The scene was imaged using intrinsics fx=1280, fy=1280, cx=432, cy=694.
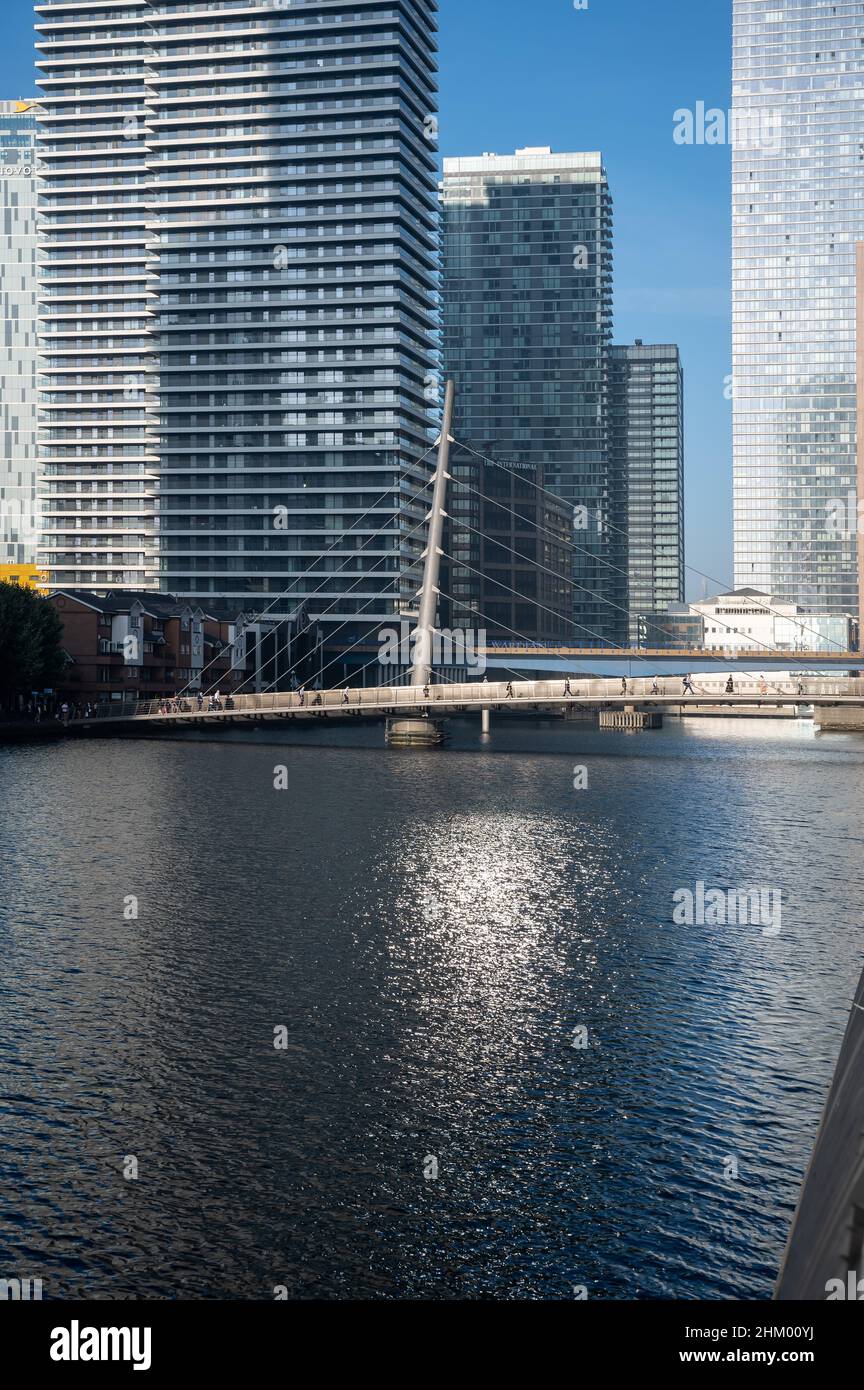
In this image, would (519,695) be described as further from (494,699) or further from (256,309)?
(256,309)

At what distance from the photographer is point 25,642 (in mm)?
92625

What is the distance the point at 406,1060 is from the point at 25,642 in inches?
3096

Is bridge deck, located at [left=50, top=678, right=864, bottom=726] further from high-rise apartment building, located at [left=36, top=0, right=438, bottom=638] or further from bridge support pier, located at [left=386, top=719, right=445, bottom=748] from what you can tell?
high-rise apartment building, located at [left=36, top=0, right=438, bottom=638]

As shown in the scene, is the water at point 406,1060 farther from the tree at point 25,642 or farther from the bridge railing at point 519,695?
the tree at point 25,642

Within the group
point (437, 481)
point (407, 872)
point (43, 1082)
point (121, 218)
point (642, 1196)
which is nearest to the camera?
point (642, 1196)

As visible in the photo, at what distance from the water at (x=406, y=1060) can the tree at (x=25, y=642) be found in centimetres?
5069

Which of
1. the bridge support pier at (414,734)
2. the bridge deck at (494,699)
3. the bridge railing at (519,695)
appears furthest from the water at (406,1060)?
the bridge support pier at (414,734)

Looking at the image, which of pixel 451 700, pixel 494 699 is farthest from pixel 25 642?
pixel 494 699

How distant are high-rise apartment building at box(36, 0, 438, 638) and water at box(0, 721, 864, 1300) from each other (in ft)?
432

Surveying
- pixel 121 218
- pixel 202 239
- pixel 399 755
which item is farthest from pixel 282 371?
pixel 399 755

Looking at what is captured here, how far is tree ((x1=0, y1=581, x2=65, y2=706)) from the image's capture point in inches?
3632
